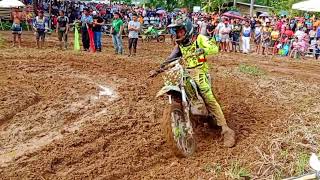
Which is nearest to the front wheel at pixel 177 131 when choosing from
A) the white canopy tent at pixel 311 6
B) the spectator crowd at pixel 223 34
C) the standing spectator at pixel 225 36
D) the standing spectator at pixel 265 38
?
the spectator crowd at pixel 223 34

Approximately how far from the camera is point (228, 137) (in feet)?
21.3

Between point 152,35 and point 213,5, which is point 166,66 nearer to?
point 152,35

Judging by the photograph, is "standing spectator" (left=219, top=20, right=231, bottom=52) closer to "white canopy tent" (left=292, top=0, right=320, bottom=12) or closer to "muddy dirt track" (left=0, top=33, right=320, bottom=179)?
"white canopy tent" (left=292, top=0, right=320, bottom=12)

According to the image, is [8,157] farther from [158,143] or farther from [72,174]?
[158,143]

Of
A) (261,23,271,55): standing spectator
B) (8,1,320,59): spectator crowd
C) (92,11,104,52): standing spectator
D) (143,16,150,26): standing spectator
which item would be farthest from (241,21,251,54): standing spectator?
(143,16,150,26): standing spectator

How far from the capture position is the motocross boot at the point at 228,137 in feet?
21.0

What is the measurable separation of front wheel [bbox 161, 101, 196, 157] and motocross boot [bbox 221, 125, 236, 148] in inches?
18.4

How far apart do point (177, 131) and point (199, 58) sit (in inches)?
46.4

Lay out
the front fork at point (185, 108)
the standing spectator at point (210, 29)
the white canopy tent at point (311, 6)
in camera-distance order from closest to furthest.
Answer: the front fork at point (185, 108) < the white canopy tent at point (311, 6) < the standing spectator at point (210, 29)

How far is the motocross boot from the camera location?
639 cm

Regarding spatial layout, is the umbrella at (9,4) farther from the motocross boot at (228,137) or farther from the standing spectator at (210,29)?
the motocross boot at (228,137)

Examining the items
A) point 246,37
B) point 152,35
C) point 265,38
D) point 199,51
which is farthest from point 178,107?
point 152,35

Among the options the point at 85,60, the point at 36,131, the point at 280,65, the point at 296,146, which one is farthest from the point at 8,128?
the point at 280,65

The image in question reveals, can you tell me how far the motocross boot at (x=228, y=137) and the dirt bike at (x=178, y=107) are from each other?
0.45 metres
